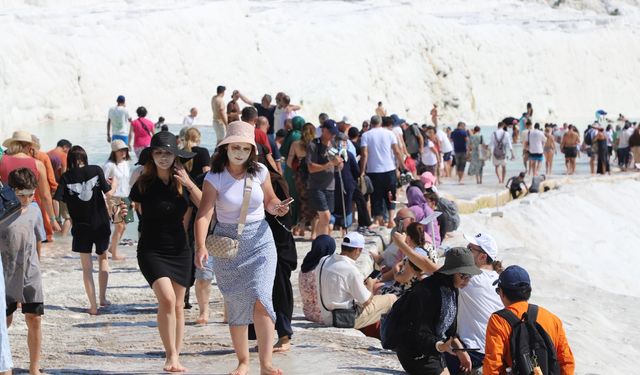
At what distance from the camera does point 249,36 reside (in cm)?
4041

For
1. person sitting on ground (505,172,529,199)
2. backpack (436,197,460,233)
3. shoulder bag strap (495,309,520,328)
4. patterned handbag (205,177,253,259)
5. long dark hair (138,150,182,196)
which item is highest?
long dark hair (138,150,182,196)

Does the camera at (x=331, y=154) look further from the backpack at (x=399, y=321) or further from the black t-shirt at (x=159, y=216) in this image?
the backpack at (x=399, y=321)

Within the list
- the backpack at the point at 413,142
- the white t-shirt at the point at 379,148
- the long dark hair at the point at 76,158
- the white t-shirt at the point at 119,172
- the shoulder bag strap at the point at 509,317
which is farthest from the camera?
the backpack at the point at 413,142

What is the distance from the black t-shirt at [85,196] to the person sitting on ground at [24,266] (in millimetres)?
2540

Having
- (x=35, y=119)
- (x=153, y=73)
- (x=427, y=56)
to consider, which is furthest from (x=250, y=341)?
(x=427, y=56)

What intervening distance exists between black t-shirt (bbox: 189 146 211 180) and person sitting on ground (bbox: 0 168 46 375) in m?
2.25

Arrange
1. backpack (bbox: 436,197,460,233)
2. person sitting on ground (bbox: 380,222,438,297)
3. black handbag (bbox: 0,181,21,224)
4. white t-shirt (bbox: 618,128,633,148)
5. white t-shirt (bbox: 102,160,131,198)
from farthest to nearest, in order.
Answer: white t-shirt (bbox: 618,128,633,148)
backpack (bbox: 436,197,460,233)
white t-shirt (bbox: 102,160,131,198)
person sitting on ground (bbox: 380,222,438,297)
black handbag (bbox: 0,181,21,224)

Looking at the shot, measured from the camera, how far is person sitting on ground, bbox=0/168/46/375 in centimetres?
728

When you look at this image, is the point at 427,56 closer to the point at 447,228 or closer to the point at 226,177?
the point at 447,228

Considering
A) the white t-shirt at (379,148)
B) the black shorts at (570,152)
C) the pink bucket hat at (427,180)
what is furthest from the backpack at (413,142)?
the black shorts at (570,152)

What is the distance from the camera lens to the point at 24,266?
735 centimetres

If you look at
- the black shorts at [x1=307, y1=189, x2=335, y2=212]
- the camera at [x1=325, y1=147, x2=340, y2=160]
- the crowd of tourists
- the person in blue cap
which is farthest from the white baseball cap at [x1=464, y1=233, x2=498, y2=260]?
the person in blue cap

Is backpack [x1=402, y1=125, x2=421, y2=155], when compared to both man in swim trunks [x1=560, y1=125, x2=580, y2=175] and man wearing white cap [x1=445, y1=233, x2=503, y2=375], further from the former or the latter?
man wearing white cap [x1=445, y1=233, x2=503, y2=375]

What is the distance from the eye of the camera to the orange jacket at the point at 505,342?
611cm
